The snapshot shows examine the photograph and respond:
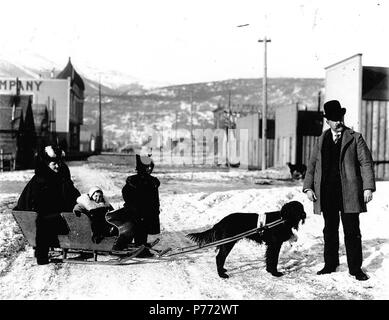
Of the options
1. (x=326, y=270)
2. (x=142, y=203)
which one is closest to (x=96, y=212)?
(x=142, y=203)

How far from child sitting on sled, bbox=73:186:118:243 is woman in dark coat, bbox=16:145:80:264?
31 cm

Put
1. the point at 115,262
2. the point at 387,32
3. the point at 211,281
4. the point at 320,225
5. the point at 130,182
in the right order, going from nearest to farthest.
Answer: the point at 211,281
the point at 115,262
the point at 130,182
the point at 387,32
the point at 320,225

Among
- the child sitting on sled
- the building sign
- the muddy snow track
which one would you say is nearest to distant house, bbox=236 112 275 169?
the building sign

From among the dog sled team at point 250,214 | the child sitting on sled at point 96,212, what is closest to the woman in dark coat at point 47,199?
the dog sled team at point 250,214

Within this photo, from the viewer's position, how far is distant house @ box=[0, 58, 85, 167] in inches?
1293

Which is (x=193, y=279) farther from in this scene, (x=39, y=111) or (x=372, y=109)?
(x=39, y=111)

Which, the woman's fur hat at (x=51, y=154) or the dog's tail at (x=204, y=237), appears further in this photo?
the woman's fur hat at (x=51, y=154)

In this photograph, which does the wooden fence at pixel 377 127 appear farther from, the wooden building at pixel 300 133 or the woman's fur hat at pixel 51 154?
the woman's fur hat at pixel 51 154

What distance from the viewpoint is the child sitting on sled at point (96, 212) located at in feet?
22.6

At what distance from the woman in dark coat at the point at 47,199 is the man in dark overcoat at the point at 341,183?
3.36 meters
